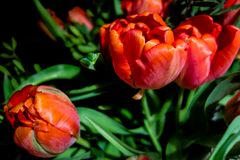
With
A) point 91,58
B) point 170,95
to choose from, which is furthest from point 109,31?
point 170,95

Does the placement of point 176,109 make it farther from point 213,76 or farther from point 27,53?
point 27,53

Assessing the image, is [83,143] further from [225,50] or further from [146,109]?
[225,50]

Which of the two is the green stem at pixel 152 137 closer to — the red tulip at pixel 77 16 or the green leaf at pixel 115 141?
the green leaf at pixel 115 141

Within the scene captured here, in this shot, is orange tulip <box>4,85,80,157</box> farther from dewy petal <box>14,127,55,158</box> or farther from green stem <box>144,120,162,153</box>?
green stem <box>144,120,162,153</box>

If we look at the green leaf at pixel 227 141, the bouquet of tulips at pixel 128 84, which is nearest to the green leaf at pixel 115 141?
the bouquet of tulips at pixel 128 84

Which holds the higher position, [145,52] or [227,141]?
[145,52]

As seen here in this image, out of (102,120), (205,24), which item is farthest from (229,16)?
(102,120)

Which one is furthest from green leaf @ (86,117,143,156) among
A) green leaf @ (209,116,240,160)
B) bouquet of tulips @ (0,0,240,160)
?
green leaf @ (209,116,240,160)
